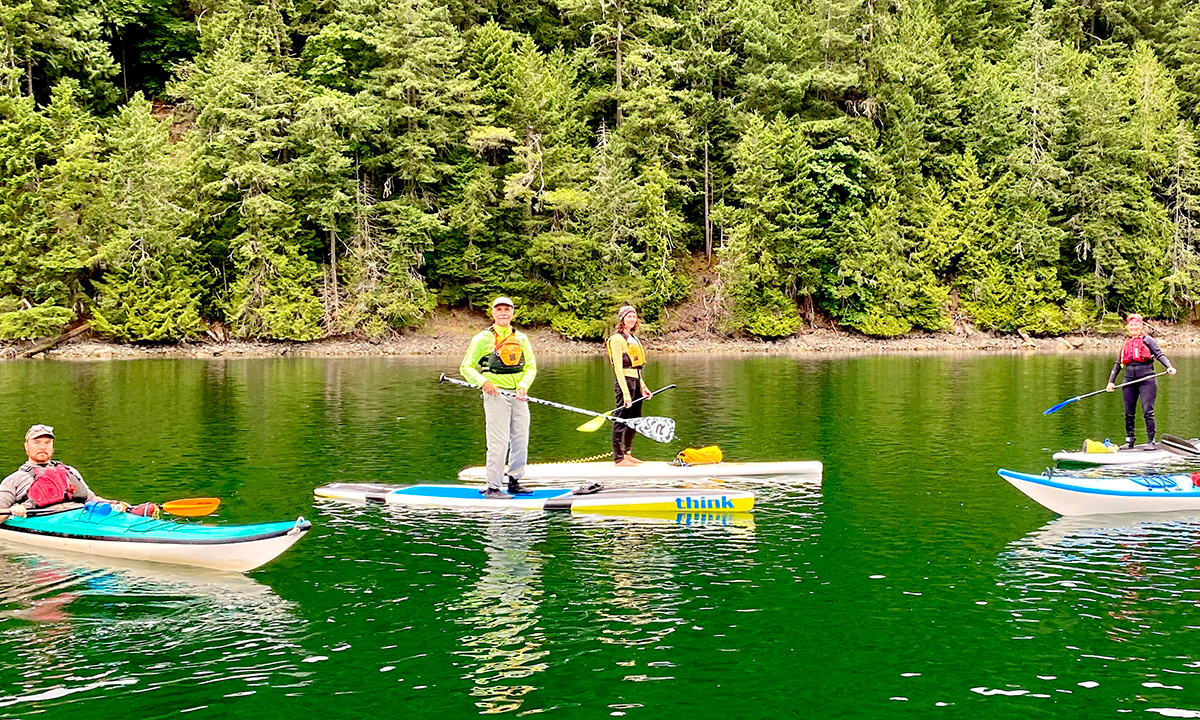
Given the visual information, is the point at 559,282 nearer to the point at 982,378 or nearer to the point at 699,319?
the point at 699,319

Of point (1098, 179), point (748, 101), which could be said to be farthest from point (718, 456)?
point (1098, 179)

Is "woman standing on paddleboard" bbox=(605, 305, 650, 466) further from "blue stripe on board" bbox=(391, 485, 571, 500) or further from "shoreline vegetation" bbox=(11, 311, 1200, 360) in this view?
"shoreline vegetation" bbox=(11, 311, 1200, 360)

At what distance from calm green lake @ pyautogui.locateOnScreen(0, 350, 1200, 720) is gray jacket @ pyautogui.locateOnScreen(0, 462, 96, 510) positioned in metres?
0.61

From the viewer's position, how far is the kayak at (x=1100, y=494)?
41.7 feet

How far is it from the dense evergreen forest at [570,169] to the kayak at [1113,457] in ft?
127

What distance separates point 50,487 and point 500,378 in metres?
5.35

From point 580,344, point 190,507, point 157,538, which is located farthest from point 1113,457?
point 580,344

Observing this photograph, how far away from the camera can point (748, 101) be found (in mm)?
60062

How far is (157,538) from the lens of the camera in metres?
10.0

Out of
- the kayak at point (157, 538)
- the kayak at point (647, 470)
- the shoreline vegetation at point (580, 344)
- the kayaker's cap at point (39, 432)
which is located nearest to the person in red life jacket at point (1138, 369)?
the kayak at point (647, 470)

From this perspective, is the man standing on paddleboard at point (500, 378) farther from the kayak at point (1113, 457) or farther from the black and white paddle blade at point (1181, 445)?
the black and white paddle blade at point (1181, 445)

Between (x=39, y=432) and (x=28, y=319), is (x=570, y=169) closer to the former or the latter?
(x=28, y=319)

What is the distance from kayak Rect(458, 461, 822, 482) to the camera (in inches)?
595

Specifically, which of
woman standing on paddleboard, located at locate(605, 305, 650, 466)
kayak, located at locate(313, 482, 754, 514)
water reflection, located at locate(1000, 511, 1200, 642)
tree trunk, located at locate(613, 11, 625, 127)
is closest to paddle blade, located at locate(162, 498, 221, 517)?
kayak, located at locate(313, 482, 754, 514)
